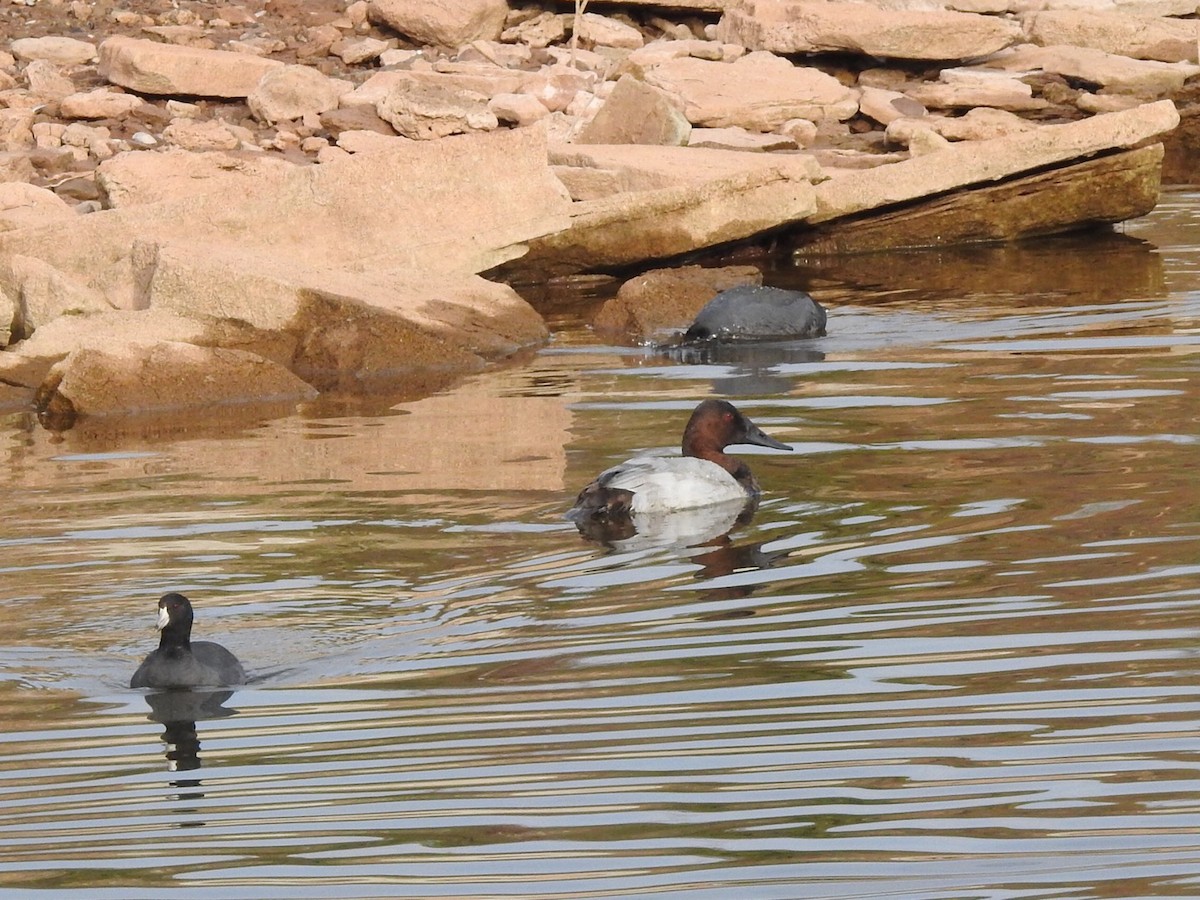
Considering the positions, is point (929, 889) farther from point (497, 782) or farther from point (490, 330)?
point (490, 330)

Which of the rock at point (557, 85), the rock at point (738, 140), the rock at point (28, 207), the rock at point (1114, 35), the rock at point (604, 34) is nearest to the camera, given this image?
the rock at point (28, 207)

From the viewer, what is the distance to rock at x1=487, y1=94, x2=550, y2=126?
Result: 22438 millimetres

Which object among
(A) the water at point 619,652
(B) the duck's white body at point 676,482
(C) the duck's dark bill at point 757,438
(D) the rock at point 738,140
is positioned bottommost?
(A) the water at point 619,652

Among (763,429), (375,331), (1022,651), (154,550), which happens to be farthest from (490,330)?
(1022,651)

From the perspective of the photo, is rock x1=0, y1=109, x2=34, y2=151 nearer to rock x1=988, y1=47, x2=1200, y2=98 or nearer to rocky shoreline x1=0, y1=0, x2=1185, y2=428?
rocky shoreline x1=0, y1=0, x2=1185, y2=428

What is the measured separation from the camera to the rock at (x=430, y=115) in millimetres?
21773

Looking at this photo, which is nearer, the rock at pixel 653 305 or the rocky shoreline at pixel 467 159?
the rocky shoreline at pixel 467 159

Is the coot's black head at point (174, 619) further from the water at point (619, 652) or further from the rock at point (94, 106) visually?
the rock at point (94, 106)

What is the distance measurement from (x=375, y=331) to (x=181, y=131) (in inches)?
316

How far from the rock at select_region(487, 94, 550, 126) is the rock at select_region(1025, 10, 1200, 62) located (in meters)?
8.42

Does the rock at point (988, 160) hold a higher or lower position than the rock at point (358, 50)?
lower

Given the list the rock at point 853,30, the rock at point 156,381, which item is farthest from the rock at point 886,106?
the rock at point 156,381

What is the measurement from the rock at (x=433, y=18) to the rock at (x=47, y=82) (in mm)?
4096

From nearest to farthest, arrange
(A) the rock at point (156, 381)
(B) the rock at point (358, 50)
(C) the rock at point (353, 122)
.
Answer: (A) the rock at point (156, 381) → (C) the rock at point (353, 122) → (B) the rock at point (358, 50)
